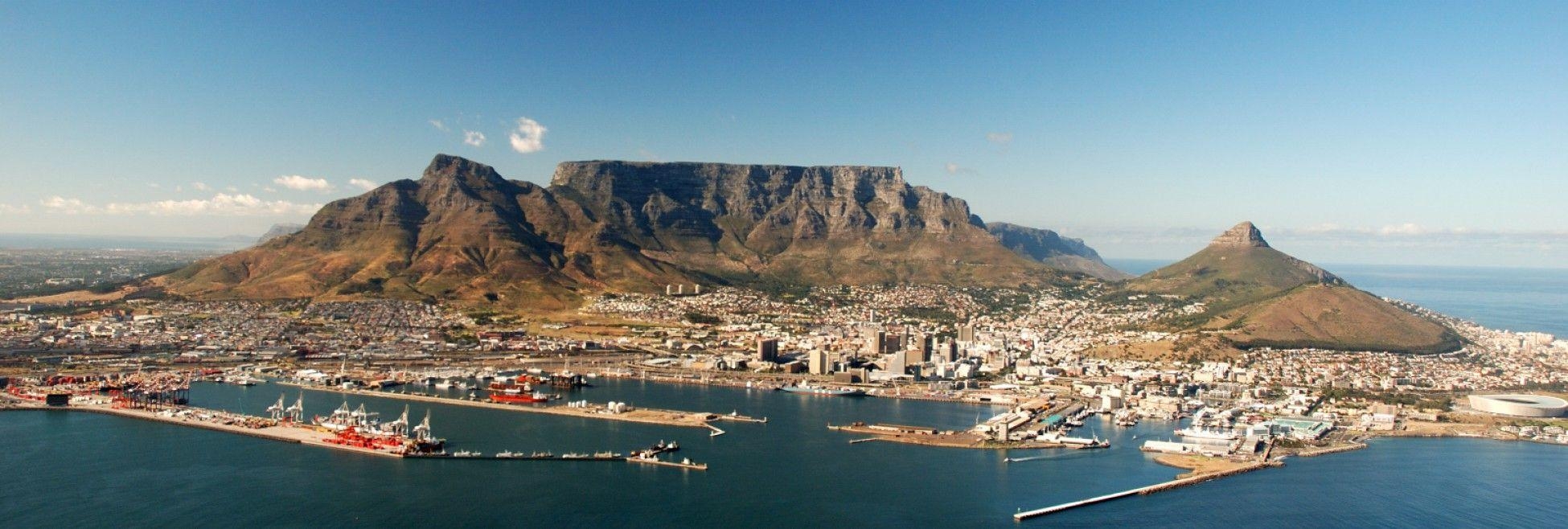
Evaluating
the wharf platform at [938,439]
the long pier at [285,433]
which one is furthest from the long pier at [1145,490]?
the long pier at [285,433]

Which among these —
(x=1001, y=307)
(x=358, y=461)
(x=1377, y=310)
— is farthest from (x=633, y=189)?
(x=358, y=461)

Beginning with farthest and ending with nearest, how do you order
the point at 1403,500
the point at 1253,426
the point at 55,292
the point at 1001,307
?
the point at 1001,307
the point at 55,292
the point at 1253,426
the point at 1403,500

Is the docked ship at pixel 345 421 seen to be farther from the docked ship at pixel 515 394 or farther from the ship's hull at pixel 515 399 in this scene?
the docked ship at pixel 515 394

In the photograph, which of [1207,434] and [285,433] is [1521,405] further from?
[285,433]

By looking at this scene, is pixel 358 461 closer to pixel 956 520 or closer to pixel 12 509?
pixel 12 509

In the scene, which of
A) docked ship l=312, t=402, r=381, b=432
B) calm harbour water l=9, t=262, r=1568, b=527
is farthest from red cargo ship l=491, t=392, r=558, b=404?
docked ship l=312, t=402, r=381, b=432

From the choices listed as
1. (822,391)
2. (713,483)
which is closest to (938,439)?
(713,483)
